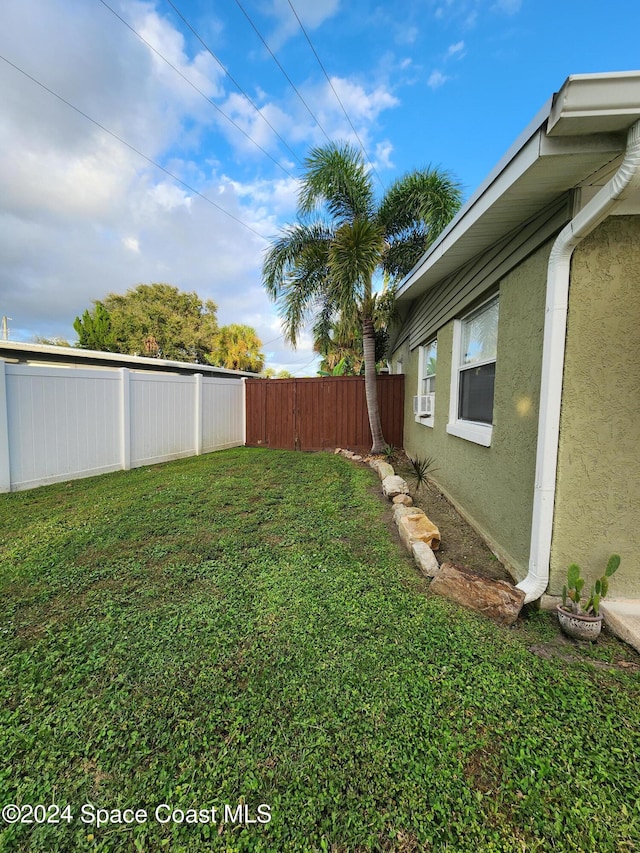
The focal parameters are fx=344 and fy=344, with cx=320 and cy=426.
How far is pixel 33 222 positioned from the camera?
17.1 metres

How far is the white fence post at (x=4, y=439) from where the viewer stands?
4.59 metres

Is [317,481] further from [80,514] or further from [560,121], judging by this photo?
[560,121]

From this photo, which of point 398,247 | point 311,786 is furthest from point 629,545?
point 398,247

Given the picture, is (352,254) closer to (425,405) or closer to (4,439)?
(425,405)

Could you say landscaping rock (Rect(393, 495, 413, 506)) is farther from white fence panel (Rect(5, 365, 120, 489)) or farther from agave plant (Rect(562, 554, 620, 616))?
white fence panel (Rect(5, 365, 120, 489))

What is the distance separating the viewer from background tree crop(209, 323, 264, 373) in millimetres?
19172

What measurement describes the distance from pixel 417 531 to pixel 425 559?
399 millimetres

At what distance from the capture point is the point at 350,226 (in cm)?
604

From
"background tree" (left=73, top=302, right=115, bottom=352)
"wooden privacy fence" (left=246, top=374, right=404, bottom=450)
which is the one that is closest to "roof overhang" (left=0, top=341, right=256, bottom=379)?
"wooden privacy fence" (left=246, top=374, right=404, bottom=450)

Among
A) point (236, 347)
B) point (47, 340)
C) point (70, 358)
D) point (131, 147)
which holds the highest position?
point (131, 147)

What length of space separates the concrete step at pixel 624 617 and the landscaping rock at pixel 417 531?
119 centimetres

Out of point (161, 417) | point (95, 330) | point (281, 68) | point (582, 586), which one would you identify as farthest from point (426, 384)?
point (95, 330)

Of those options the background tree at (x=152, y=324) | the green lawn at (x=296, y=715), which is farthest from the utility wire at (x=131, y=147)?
the background tree at (x=152, y=324)

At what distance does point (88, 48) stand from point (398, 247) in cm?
646
